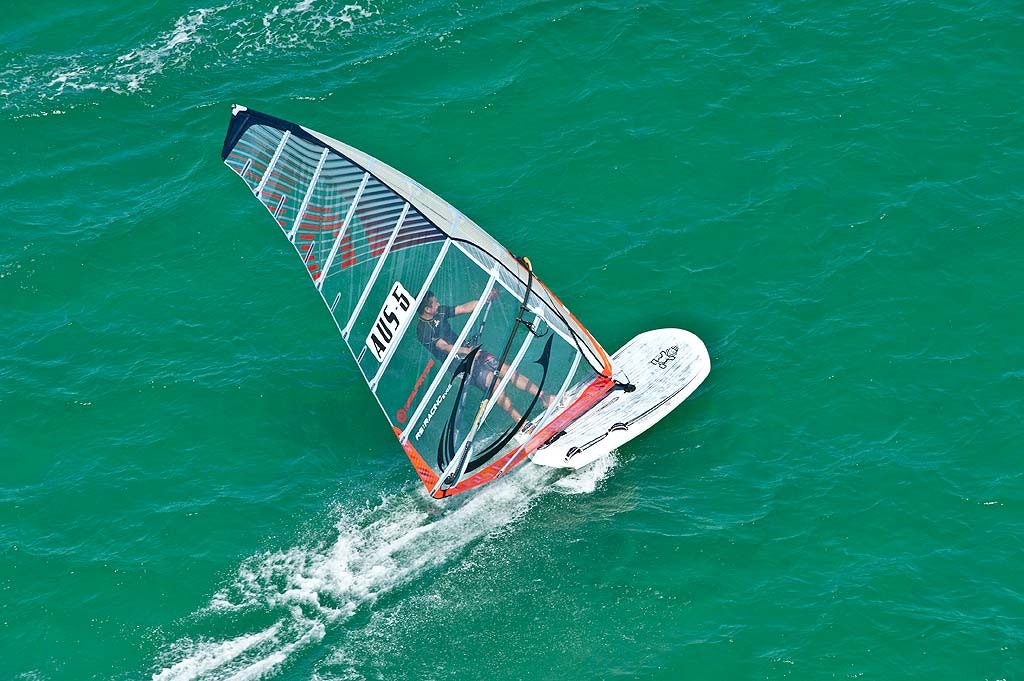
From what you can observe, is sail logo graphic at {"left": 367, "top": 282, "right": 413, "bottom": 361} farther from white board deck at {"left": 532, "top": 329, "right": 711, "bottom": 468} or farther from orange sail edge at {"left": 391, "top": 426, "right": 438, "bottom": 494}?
white board deck at {"left": 532, "top": 329, "right": 711, "bottom": 468}

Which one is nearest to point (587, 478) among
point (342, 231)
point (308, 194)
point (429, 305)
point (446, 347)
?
point (446, 347)

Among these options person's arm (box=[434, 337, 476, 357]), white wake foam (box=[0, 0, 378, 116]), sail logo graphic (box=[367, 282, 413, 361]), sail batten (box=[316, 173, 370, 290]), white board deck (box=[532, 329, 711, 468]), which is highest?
white wake foam (box=[0, 0, 378, 116])

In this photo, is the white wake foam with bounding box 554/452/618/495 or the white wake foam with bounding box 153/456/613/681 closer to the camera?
the white wake foam with bounding box 153/456/613/681

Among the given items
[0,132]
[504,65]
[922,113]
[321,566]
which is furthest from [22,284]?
[922,113]

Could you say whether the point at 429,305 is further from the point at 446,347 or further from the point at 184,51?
the point at 184,51

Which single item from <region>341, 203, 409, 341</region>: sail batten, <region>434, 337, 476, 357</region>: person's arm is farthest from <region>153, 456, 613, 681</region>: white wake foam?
<region>341, 203, 409, 341</region>: sail batten

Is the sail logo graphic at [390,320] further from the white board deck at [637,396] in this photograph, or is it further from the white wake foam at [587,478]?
→ the white wake foam at [587,478]

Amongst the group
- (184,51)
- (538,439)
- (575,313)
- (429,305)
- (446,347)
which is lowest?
(538,439)
